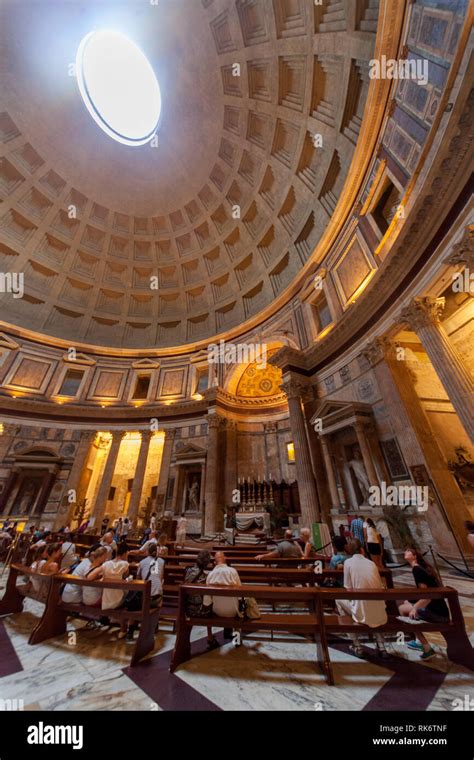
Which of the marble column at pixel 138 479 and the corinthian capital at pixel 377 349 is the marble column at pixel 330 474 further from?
the marble column at pixel 138 479

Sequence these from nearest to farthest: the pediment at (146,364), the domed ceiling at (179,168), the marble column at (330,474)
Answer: the marble column at (330,474), the domed ceiling at (179,168), the pediment at (146,364)

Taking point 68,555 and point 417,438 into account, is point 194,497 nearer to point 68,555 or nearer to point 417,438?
point 68,555

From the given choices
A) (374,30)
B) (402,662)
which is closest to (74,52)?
(374,30)

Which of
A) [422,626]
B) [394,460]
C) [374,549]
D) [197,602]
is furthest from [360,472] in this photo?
[197,602]

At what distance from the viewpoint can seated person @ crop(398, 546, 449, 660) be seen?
296 centimetres

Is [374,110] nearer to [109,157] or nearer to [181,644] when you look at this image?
[181,644]

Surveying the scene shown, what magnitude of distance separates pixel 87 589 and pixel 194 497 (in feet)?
40.2

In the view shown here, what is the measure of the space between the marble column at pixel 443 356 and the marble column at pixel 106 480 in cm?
1756

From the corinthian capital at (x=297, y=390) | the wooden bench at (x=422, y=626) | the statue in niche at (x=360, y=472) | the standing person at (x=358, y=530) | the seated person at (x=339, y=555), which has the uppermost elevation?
the corinthian capital at (x=297, y=390)

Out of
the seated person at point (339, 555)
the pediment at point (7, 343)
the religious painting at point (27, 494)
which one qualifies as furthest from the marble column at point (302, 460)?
the pediment at point (7, 343)

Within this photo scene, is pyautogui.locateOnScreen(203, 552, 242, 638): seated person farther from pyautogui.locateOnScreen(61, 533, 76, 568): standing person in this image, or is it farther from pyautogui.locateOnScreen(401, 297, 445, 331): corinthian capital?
pyautogui.locateOnScreen(401, 297, 445, 331): corinthian capital

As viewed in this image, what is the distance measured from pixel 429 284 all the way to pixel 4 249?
26.6 meters

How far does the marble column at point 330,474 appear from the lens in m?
9.75

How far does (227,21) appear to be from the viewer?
47.5 ft
